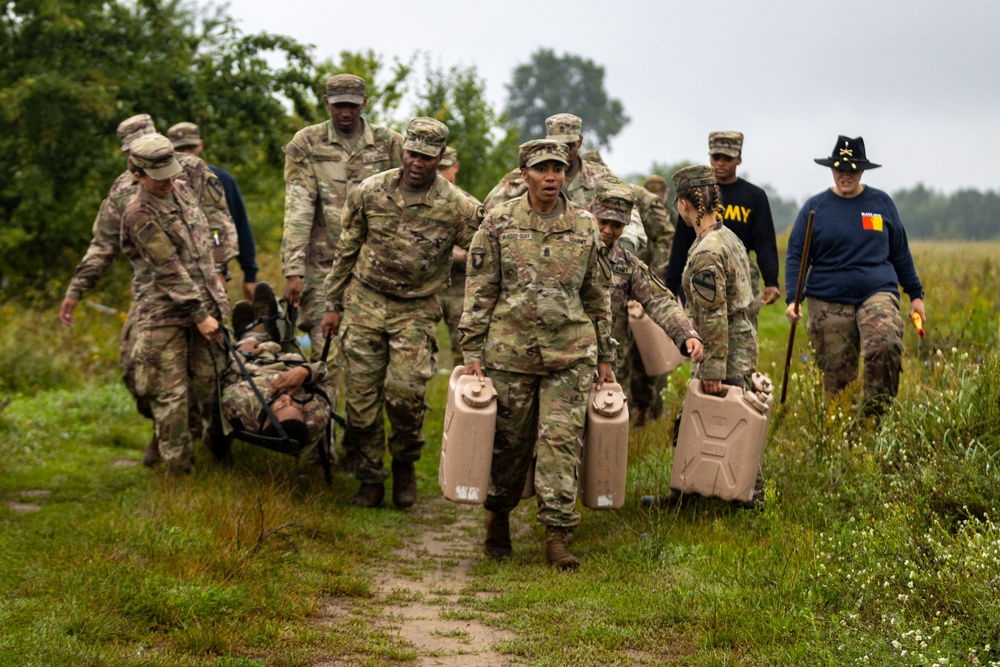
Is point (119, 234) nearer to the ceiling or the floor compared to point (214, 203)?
nearer to the floor

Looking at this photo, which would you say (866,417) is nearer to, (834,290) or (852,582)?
(834,290)

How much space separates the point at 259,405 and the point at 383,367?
2.87 feet

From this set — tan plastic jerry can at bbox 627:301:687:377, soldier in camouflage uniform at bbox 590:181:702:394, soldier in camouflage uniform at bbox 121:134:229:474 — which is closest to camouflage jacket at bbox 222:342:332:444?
soldier in camouflage uniform at bbox 121:134:229:474

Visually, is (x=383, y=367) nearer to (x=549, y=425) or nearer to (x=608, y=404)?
(x=549, y=425)

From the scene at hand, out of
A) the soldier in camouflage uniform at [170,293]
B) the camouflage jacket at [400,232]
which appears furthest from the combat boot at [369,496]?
the camouflage jacket at [400,232]

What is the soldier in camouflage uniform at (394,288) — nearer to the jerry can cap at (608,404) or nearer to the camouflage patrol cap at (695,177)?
the camouflage patrol cap at (695,177)

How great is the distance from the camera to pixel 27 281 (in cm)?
1642

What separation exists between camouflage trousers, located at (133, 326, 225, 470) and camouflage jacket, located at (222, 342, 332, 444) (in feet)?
1.00

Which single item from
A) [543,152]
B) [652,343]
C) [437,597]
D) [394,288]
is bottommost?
[437,597]

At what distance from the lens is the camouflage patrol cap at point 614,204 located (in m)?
7.27

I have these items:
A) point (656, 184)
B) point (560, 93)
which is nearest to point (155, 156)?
point (656, 184)

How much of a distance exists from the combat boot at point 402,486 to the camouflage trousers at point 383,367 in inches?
7.0

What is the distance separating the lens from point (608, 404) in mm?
6887

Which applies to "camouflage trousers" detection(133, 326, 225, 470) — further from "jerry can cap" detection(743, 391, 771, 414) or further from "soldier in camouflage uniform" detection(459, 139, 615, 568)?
"jerry can cap" detection(743, 391, 771, 414)
